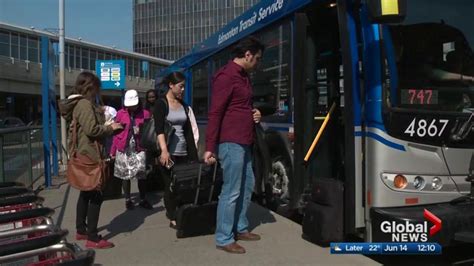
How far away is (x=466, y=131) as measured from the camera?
4.83 metres

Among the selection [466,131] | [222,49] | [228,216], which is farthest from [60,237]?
[222,49]

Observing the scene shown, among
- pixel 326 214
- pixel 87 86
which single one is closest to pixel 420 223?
pixel 326 214

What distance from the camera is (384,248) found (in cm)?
444

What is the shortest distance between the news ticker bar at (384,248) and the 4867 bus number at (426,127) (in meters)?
0.97

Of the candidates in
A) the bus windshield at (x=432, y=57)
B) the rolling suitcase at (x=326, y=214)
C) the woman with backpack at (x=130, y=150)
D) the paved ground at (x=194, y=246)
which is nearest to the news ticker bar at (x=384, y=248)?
the paved ground at (x=194, y=246)

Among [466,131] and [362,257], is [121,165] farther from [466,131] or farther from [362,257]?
[466,131]

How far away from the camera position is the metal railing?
293 inches

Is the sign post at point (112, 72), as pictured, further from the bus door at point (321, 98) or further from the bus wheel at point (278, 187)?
the bus door at point (321, 98)

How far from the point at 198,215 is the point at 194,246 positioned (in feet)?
1.29

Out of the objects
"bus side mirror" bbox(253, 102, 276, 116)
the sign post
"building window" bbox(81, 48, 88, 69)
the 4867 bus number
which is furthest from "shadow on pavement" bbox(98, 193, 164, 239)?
"building window" bbox(81, 48, 88, 69)

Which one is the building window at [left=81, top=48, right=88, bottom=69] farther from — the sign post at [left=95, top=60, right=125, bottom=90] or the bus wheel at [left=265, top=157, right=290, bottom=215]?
the bus wheel at [left=265, top=157, right=290, bottom=215]

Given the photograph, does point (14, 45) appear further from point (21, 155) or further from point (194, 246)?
point (194, 246)

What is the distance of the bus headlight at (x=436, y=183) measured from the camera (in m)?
4.77

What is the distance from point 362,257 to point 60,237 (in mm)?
3027
